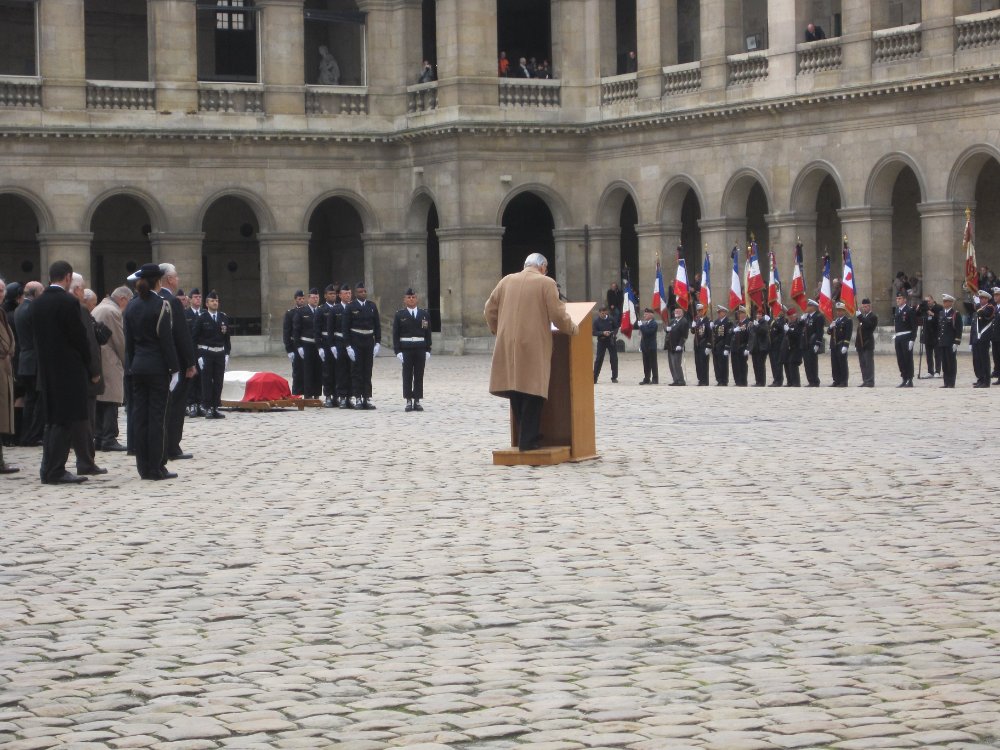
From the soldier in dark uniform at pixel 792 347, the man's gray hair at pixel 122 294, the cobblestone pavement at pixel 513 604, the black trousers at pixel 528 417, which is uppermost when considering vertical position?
the man's gray hair at pixel 122 294

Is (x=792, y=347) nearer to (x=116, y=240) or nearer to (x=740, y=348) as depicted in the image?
(x=740, y=348)

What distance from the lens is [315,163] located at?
46.2m

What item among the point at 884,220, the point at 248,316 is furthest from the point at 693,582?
the point at 248,316

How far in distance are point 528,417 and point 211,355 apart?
9.24 meters

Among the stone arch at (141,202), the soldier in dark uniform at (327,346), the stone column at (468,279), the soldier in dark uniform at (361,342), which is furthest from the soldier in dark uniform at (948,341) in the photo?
the stone arch at (141,202)

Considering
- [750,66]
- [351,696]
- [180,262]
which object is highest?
[750,66]

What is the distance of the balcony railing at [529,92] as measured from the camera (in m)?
45.1

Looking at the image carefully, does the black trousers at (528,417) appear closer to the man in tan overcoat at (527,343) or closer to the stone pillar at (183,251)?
the man in tan overcoat at (527,343)

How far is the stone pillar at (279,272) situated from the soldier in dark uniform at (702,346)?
53.1 feet

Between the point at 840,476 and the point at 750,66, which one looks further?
the point at 750,66

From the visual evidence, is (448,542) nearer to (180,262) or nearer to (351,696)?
(351,696)

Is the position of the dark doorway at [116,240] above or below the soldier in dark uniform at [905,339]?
above

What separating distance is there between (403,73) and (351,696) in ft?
131

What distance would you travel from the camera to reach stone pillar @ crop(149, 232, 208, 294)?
45.0 meters
